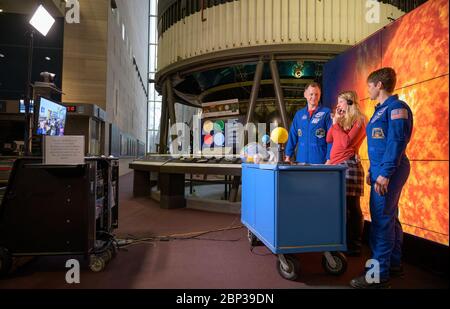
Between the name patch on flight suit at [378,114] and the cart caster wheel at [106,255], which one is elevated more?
the name patch on flight suit at [378,114]

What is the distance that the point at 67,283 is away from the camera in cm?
202

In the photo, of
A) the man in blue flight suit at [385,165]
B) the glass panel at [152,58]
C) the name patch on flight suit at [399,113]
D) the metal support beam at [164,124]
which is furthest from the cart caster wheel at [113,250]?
the glass panel at [152,58]

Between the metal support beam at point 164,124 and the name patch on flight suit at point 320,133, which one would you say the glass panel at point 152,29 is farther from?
the name patch on flight suit at point 320,133

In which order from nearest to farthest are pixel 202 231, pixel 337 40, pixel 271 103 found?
pixel 202 231 → pixel 337 40 → pixel 271 103

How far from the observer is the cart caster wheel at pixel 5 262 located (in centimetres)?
207

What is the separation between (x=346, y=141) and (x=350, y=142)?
38mm

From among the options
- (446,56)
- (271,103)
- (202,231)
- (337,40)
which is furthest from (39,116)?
(271,103)

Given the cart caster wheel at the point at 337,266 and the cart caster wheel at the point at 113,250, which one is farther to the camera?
the cart caster wheel at the point at 113,250

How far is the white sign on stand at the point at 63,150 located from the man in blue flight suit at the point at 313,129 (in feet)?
6.10

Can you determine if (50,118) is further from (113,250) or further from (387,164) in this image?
(387,164)

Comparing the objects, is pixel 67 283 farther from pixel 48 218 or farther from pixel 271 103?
pixel 271 103

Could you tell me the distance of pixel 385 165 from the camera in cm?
189

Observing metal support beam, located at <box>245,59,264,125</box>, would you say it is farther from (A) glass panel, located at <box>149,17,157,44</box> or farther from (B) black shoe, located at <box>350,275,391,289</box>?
(A) glass panel, located at <box>149,17,157,44</box>
